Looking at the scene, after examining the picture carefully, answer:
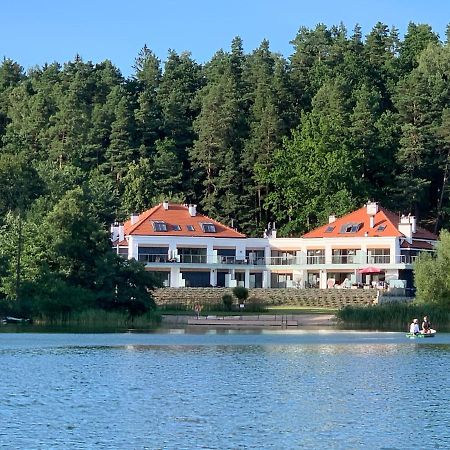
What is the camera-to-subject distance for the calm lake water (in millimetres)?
29984

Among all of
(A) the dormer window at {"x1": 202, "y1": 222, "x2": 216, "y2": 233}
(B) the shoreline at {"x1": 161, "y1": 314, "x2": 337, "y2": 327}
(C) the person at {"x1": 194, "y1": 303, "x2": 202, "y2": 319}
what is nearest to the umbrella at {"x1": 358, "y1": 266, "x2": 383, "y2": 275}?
(A) the dormer window at {"x1": 202, "y1": 222, "x2": 216, "y2": 233}

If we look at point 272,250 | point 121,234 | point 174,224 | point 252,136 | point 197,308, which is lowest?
point 197,308

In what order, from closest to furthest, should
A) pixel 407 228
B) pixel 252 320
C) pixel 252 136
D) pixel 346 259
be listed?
pixel 252 320, pixel 407 228, pixel 346 259, pixel 252 136

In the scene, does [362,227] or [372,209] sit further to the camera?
[372,209]

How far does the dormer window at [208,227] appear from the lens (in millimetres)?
107875

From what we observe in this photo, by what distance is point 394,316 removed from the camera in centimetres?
7200

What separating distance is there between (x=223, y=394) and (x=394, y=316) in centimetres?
3506

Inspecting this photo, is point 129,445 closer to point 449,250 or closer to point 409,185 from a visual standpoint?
point 449,250

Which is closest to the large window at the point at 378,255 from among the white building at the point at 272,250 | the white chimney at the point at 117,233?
the white building at the point at 272,250

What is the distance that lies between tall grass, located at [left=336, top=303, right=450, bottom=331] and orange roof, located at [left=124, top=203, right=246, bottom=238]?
35010mm

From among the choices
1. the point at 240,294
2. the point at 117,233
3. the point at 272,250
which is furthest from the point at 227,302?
the point at 272,250

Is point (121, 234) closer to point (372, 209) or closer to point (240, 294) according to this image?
point (372, 209)

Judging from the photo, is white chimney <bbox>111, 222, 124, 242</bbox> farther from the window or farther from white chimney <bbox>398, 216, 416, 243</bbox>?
white chimney <bbox>398, 216, 416, 243</bbox>

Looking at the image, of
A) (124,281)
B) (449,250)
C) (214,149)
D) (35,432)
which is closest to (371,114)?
(214,149)
